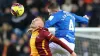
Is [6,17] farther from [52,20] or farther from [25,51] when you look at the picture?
[52,20]

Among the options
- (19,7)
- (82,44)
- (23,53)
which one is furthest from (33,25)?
(23,53)

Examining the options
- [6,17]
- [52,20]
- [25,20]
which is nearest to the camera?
[52,20]

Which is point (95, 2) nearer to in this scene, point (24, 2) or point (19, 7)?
point (24, 2)

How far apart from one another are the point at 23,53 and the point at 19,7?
176 inches

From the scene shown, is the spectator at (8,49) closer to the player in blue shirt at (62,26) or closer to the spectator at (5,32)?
the spectator at (5,32)

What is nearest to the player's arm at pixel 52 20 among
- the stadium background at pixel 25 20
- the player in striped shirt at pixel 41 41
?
the player in striped shirt at pixel 41 41

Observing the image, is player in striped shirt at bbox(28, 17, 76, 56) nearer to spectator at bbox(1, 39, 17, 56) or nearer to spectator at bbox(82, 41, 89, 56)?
spectator at bbox(82, 41, 89, 56)

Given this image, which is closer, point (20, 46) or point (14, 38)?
point (20, 46)

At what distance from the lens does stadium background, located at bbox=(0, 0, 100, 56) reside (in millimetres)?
14922

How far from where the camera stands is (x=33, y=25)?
9492mm

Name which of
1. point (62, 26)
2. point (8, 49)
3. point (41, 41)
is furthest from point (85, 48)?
point (41, 41)

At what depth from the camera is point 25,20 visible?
52.4 ft

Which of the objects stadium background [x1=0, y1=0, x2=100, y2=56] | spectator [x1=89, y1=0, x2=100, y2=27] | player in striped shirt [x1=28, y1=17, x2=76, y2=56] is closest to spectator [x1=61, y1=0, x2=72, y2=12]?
stadium background [x1=0, y1=0, x2=100, y2=56]

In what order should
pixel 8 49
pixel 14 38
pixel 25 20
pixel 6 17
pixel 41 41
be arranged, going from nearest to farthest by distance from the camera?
pixel 41 41 → pixel 8 49 → pixel 14 38 → pixel 25 20 → pixel 6 17
